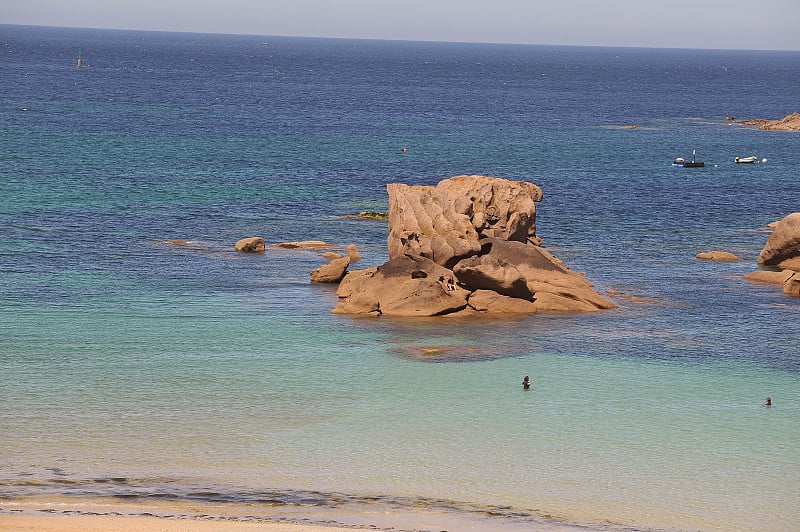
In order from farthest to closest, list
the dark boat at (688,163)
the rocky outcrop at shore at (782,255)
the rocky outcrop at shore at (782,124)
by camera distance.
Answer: the rocky outcrop at shore at (782,124) → the dark boat at (688,163) → the rocky outcrop at shore at (782,255)

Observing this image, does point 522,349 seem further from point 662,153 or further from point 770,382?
point 662,153

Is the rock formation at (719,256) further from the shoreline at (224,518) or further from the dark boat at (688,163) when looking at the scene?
the dark boat at (688,163)

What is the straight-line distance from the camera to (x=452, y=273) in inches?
2322

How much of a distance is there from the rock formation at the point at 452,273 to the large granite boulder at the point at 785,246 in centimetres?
1480

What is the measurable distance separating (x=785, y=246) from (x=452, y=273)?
22536 mm

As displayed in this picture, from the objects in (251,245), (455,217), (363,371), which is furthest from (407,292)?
(251,245)

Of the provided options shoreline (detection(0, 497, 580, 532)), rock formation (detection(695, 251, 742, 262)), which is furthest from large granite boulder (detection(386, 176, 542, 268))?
shoreline (detection(0, 497, 580, 532))

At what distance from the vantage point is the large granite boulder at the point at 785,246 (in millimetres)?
68125

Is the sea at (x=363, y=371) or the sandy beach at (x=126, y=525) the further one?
the sea at (x=363, y=371)

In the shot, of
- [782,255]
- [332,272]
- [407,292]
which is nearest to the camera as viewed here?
[407,292]

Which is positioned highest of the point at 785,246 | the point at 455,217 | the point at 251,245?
the point at 455,217

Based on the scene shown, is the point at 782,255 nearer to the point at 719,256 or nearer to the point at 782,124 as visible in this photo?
the point at 719,256

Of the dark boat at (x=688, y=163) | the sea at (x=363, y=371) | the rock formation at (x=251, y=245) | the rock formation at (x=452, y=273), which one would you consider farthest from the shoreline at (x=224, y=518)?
the dark boat at (x=688, y=163)

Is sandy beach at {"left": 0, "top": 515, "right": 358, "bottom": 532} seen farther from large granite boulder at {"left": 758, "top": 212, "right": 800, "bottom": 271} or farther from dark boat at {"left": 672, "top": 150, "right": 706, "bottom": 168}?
dark boat at {"left": 672, "top": 150, "right": 706, "bottom": 168}
